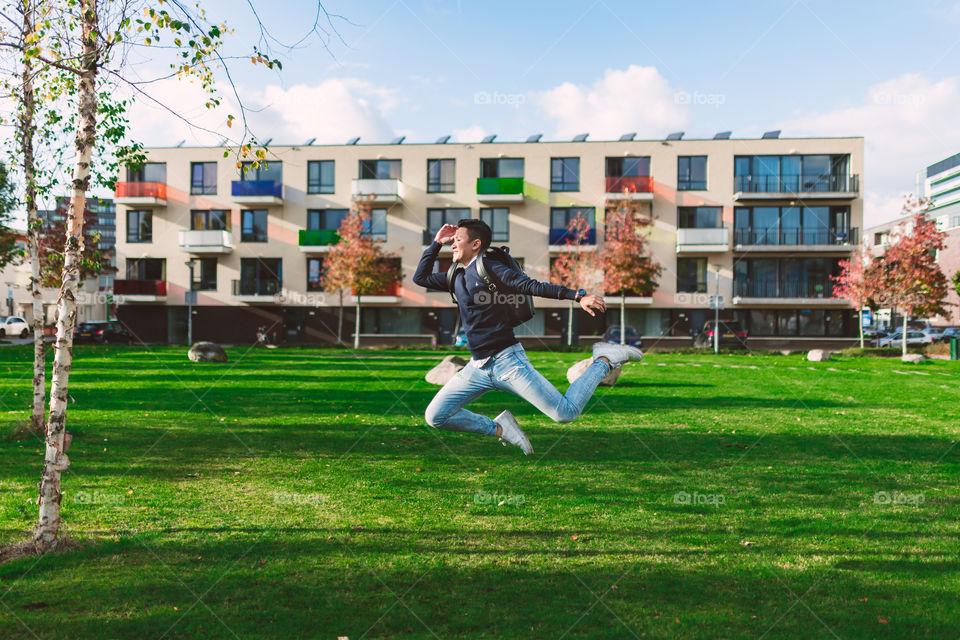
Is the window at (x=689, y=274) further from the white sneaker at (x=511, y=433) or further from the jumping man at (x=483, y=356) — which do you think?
the jumping man at (x=483, y=356)

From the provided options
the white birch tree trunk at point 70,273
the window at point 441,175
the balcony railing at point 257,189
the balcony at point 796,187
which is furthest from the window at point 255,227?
the white birch tree trunk at point 70,273

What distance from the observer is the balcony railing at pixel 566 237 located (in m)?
43.0

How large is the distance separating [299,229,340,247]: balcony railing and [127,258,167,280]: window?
422 inches

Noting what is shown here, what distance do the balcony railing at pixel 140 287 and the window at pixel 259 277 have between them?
5.22 meters

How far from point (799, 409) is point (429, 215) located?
34480 mm

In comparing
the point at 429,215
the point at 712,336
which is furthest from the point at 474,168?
the point at 712,336

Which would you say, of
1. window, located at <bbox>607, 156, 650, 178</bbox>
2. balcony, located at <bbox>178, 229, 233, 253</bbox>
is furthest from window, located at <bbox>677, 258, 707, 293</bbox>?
balcony, located at <bbox>178, 229, 233, 253</bbox>

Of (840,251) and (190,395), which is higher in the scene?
(840,251)

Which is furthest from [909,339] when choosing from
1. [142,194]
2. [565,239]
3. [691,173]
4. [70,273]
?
[142,194]

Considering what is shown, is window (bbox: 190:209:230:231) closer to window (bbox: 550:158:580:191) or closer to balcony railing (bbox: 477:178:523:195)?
balcony railing (bbox: 477:178:523:195)

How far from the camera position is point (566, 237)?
43094mm

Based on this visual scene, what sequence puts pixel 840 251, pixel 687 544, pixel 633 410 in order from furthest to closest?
pixel 840 251, pixel 633 410, pixel 687 544

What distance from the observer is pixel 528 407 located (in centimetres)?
1277

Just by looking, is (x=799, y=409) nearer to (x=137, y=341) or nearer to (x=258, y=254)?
(x=258, y=254)
